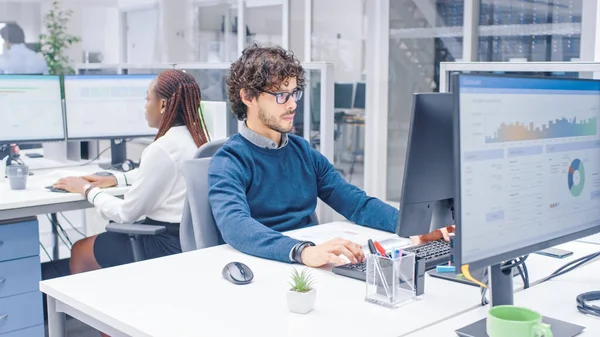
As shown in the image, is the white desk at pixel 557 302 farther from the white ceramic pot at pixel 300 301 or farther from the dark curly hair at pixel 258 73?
the dark curly hair at pixel 258 73

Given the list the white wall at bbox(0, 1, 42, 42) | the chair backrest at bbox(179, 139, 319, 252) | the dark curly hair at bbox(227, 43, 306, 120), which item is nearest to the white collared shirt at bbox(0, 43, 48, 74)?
the white wall at bbox(0, 1, 42, 42)

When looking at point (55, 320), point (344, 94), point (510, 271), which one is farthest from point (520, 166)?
point (344, 94)

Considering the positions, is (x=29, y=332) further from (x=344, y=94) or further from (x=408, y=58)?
(x=344, y=94)

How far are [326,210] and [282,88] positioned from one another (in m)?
0.99

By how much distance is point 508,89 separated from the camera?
44.2 inches

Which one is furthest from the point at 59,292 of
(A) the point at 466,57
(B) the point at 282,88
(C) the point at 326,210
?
(A) the point at 466,57

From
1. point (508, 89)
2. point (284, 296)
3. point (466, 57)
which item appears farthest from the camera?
point (466, 57)

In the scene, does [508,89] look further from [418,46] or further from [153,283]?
[418,46]

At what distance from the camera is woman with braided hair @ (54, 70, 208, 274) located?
2408mm

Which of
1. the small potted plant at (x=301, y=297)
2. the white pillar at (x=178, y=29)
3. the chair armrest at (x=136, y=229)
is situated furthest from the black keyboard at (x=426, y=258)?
the white pillar at (x=178, y=29)

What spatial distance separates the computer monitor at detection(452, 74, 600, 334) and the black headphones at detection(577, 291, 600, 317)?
0.13m

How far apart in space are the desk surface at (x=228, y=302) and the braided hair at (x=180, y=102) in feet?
3.11

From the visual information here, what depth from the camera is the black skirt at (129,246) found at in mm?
2445

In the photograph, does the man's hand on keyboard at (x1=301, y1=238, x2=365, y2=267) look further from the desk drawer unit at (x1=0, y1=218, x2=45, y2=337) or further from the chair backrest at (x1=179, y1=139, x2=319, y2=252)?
the desk drawer unit at (x1=0, y1=218, x2=45, y2=337)
